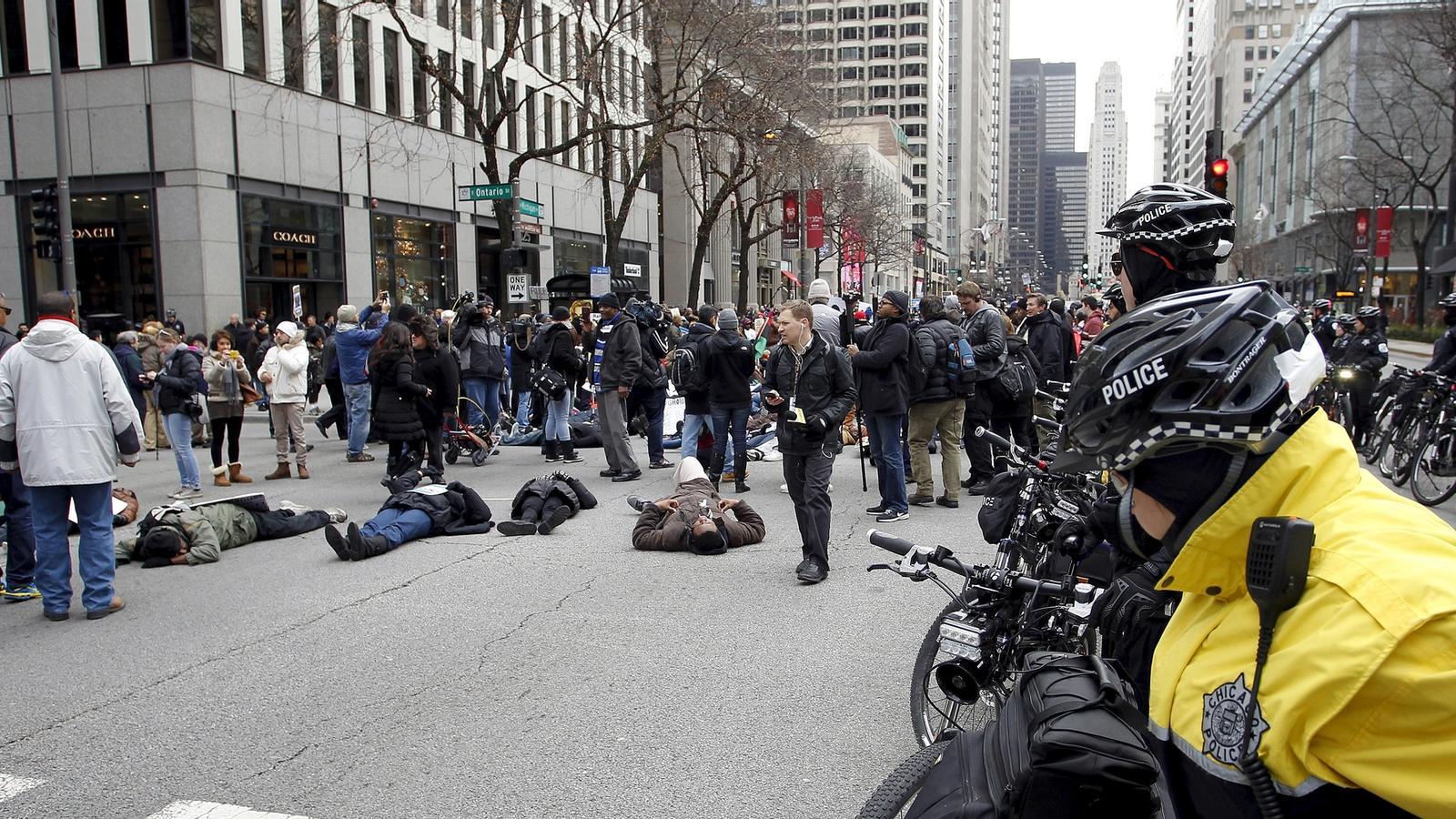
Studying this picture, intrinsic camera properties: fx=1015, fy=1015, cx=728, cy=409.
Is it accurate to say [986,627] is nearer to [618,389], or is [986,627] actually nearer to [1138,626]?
[1138,626]

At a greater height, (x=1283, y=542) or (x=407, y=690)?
(x=1283, y=542)

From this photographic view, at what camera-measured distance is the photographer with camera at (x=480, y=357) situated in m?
14.6

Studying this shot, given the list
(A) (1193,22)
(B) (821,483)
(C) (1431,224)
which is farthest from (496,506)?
(A) (1193,22)

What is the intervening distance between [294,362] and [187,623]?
20.4ft

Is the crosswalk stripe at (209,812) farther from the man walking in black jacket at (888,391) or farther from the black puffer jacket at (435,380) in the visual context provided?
the black puffer jacket at (435,380)

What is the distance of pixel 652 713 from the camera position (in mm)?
4887

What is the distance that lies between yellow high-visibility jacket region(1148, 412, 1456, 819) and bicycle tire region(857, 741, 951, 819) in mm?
714

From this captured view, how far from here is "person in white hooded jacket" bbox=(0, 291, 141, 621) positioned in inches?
256

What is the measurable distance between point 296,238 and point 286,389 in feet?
55.9

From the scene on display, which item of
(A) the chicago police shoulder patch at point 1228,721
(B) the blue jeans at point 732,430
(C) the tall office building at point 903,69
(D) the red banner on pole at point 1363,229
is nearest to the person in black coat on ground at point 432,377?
(B) the blue jeans at point 732,430

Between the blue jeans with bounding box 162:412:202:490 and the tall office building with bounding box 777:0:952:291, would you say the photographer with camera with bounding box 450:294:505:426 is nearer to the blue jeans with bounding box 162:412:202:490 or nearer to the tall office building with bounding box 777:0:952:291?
the blue jeans with bounding box 162:412:202:490

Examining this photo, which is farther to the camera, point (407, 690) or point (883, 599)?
point (883, 599)

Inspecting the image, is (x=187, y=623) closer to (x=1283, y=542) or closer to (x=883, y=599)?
(x=883, y=599)

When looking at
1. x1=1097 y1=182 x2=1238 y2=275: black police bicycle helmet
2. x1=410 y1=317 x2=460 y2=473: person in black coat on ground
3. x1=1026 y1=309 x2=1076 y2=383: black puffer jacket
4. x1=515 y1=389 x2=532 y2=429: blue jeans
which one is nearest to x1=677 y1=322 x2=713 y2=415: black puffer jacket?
x1=410 y1=317 x2=460 y2=473: person in black coat on ground
